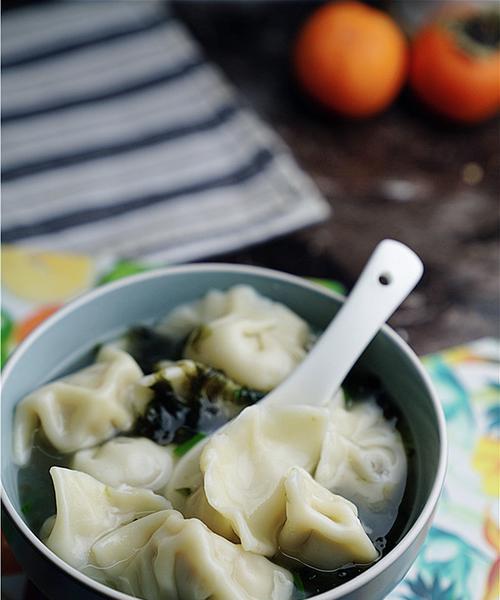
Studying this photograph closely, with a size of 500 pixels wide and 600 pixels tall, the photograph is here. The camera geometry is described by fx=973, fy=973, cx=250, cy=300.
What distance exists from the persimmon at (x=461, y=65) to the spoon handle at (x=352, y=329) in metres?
0.87

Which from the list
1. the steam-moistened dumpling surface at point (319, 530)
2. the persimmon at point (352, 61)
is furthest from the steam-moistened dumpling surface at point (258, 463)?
the persimmon at point (352, 61)

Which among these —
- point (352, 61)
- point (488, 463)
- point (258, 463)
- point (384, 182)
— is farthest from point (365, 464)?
point (352, 61)

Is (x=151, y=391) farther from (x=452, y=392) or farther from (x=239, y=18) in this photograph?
(x=239, y=18)

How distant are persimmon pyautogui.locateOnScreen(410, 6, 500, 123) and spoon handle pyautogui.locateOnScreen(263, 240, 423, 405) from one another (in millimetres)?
874

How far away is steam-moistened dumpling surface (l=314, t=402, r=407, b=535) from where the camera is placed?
0.65 meters

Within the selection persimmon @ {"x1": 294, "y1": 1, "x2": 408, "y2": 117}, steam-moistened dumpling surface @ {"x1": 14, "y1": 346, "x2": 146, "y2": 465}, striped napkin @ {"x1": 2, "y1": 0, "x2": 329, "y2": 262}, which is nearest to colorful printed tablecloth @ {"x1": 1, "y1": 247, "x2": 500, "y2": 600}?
steam-moistened dumpling surface @ {"x1": 14, "y1": 346, "x2": 146, "y2": 465}

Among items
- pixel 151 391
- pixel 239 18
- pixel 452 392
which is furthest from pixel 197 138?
pixel 151 391

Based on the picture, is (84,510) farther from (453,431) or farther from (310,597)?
(453,431)

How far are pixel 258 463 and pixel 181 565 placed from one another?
9 centimetres

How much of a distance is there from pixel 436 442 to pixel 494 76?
101 cm

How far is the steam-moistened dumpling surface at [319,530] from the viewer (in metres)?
0.59

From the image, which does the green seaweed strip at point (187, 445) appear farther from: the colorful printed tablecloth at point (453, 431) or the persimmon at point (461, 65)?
the persimmon at point (461, 65)

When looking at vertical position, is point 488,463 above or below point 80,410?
below

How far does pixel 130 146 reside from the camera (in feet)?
4.60
